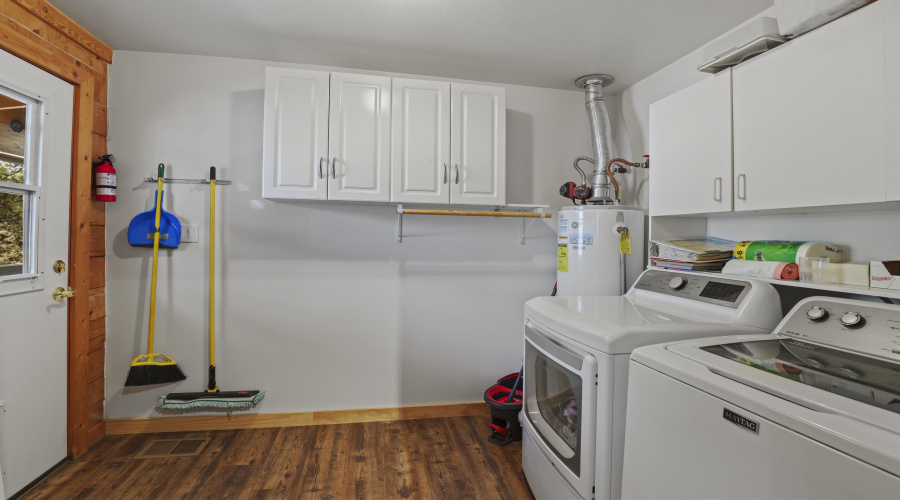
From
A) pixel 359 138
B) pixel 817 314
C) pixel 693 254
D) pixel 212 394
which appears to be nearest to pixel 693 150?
pixel 693 254

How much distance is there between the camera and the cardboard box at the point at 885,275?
46.9 inches

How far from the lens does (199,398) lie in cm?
224

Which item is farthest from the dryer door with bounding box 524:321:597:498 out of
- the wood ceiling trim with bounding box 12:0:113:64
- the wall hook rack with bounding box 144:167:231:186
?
the wood ceiling trim with bounding box 12:0:113:64

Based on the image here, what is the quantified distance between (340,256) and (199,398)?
111cm

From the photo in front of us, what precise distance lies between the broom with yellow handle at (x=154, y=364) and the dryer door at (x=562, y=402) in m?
1.99

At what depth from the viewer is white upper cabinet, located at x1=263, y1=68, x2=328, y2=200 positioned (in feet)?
6.91

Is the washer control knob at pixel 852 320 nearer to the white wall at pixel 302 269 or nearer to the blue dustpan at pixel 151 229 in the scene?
the white wall at pixel 302 269

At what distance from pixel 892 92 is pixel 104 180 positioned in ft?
10.7

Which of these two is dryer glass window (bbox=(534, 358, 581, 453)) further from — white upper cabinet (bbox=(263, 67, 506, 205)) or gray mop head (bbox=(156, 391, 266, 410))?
gray mop head (bbox=(156, 391, 266, 410))

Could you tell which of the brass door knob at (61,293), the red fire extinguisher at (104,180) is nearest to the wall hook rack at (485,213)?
the red fire extinguisher at (104,180)

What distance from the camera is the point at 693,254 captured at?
177 cm

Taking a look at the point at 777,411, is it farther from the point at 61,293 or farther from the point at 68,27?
the point at 68,27

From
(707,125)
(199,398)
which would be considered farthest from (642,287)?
(199,398)

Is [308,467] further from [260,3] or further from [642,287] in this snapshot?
[260,3]
